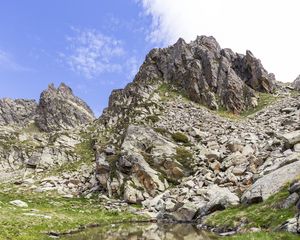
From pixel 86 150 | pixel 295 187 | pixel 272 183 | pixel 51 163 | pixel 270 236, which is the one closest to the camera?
pixel 270 236

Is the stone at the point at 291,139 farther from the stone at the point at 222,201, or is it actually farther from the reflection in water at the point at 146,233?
the reflection in water at the point at 146,233

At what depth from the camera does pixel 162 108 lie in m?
104

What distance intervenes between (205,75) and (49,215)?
273 ft

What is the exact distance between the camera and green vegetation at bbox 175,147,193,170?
6943 cm

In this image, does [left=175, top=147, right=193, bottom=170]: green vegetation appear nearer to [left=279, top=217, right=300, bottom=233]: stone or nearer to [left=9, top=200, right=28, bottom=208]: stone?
[left=9, top=200, right=28, bottom=208]: stone

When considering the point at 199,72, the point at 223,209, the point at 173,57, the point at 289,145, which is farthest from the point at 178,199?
the point at 173,57

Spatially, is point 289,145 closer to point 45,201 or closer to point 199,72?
point 45,201

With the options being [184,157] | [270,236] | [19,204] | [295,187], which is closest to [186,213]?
[295,187]

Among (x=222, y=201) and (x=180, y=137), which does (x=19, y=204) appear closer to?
(x=222, y=201)

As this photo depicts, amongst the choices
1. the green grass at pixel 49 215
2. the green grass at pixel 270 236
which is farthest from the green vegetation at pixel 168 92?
the green grass at pixel 270 236

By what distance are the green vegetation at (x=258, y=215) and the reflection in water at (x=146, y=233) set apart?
8.77 feet

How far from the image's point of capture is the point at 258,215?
34.2 m

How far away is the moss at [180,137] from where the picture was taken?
8106 cm

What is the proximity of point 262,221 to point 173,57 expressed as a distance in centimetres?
10788
